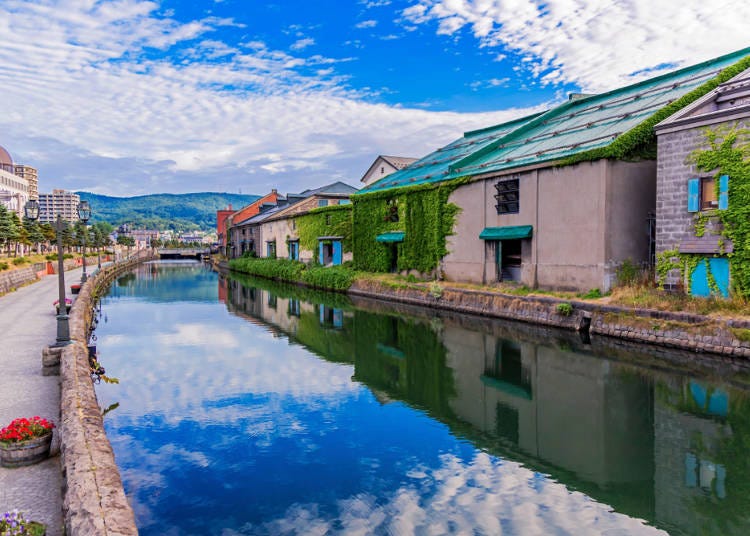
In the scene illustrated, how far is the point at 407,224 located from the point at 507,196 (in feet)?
26.7

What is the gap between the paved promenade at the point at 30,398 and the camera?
5441mm

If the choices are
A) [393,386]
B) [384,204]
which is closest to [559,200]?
[393,386]

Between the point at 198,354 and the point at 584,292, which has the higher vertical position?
the point at 584,292

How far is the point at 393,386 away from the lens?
12.7 m

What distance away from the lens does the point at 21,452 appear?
6.33 m

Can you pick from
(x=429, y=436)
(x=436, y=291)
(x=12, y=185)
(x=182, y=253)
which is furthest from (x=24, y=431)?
(x=182, y=253)

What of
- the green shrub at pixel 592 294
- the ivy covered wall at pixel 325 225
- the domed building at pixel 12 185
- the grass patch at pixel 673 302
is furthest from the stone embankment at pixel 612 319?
the domed building at pixel 12 185

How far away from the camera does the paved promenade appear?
5.44 m

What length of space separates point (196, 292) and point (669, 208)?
1166 inches

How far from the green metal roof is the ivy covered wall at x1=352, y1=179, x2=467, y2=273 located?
0.90 metres

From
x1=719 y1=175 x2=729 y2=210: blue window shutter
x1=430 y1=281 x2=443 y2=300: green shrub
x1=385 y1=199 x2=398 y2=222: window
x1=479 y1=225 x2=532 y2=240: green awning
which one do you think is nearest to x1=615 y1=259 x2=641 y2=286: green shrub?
x1=719 y1=175 x2=729 y2=210: blue window shutter

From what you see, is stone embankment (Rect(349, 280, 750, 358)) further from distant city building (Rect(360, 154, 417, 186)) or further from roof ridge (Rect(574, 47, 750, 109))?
distant city building (Rect(360, 154, 417, 186))

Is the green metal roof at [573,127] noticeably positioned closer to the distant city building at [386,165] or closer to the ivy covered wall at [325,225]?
the ivy covered wall at [325,225]

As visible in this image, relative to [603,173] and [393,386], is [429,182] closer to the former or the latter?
[603,173]
